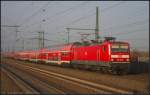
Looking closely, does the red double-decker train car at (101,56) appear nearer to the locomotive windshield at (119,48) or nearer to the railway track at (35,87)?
the locomotive windshield at (119,48)

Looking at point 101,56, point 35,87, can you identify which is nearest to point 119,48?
point 101,56

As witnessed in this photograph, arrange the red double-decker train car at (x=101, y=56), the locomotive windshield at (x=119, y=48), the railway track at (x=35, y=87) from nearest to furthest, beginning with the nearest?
the railway track at (x=35, y=87)
the red double-decker train car at (x=101, y=56)
the locomotive windshield at (x=119, y=48)

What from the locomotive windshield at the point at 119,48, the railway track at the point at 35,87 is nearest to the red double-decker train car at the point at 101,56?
the locomotive windshield at the point at 119,48

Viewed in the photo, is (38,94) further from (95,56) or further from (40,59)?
(40,59)

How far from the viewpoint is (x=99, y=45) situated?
3144cm

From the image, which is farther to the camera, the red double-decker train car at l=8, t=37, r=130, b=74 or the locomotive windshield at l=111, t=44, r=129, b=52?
the locomotive windshield at l=111, t=44, r=129, b=52

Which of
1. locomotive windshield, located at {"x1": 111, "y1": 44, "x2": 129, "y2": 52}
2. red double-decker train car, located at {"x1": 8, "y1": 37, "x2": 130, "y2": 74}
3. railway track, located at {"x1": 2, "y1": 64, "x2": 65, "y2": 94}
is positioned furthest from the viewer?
locomotive windshield, located at {"x1": 111, "y1": 44, "x2": 129, "y2": 52}

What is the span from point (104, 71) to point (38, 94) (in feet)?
52.9

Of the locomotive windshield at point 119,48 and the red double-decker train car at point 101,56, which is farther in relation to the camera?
the locomotive windshield at point 119,48

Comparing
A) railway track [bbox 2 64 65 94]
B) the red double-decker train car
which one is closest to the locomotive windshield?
the red double-decker train car

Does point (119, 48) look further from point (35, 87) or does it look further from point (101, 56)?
point (35, 87)

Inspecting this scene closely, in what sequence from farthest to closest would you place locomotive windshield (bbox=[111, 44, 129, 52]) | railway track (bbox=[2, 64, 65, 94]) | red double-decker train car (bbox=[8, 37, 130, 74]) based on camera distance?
locomotive windshield (bbox=[111, 44, 129, 52]) → red double-decker train car (bbox=[8, 37, 130, 74]) → railway track (bbox=[2, 64, 65, 94])

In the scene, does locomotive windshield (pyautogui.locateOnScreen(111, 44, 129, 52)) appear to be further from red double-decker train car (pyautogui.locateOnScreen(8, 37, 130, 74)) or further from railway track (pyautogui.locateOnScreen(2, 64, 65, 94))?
railway track (pyautogui.locateOnScreen(2, 64, 65, 94))

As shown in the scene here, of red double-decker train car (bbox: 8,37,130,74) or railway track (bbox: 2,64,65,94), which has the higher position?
red double-decker train car (bbox: 8,37,130,74)
